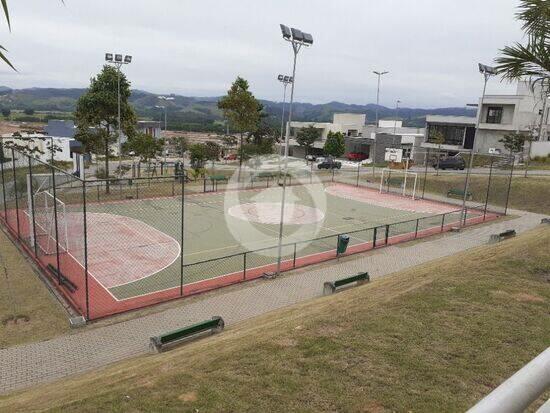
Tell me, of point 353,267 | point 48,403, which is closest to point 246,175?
point 353,267

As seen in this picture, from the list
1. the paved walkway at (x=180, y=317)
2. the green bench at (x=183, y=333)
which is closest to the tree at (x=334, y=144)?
the paved walkway at (x=180, y=317)

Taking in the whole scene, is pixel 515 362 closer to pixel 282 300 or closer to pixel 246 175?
pixel 282 300

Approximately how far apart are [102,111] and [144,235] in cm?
1429

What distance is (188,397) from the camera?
6.00 m

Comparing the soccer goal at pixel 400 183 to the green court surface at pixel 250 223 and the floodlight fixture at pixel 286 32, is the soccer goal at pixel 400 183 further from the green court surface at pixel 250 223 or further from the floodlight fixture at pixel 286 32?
the floodlight fixture at pixel 286 32

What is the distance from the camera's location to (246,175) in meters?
46.4

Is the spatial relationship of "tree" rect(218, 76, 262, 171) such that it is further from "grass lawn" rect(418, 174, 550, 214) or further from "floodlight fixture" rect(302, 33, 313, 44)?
"floodlight fixture" rect(302, 33, 313, 44)

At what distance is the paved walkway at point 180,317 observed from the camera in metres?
11.0

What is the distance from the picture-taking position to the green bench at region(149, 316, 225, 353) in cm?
1154

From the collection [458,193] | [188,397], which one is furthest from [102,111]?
[188,397]

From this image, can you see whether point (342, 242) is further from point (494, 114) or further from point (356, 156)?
point (356, 156)

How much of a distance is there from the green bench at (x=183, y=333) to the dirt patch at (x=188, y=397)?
576 centimetres

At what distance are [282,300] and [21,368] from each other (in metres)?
7.95

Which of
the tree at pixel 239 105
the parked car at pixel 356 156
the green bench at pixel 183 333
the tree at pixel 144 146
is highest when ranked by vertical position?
the tree at pixel 239 105
